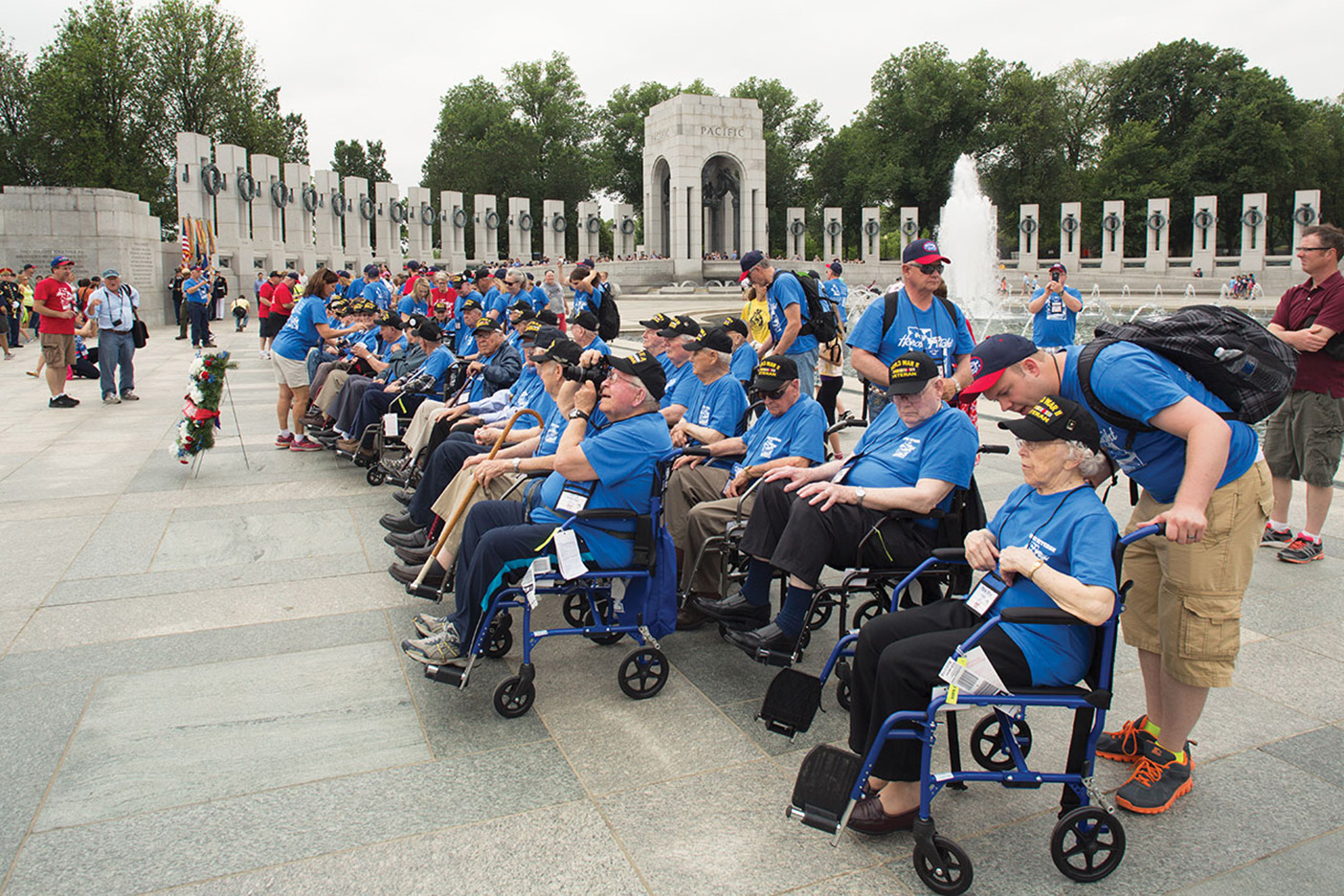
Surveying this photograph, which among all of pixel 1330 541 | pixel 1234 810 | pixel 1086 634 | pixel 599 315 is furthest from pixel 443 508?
pixel 599 315

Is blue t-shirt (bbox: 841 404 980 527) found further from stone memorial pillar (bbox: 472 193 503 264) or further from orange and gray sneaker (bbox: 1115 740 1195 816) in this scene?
stone memorial pillar (bbox: 472 193 503 264)

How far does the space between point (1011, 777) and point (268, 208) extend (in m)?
35.8

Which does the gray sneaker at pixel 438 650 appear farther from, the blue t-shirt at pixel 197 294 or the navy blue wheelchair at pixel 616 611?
the blue t-shirt at pixel 197 294

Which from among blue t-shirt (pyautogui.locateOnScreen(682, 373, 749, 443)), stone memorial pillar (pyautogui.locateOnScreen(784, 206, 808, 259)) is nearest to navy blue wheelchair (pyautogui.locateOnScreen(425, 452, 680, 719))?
blue t-shirt (pyautogui.locateOnScreen(682, 373, 749, 443))

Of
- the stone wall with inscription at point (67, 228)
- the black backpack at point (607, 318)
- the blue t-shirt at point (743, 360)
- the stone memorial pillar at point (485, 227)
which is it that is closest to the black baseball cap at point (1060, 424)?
the blue t-shirt at point (743, 360)

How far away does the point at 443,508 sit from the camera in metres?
5.03

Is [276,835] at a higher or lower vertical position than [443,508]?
lower

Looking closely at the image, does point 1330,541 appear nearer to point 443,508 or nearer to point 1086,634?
point 1086,634

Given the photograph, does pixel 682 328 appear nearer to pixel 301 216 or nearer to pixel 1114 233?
pixel 301 216

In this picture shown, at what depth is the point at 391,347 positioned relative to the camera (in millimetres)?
9633

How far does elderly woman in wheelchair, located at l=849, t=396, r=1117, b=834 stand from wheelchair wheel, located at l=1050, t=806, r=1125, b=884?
0.38m

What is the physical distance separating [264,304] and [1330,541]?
1761 cm

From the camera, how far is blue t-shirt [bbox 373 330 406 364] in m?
9.38

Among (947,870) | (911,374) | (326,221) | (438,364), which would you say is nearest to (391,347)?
(438,364)
